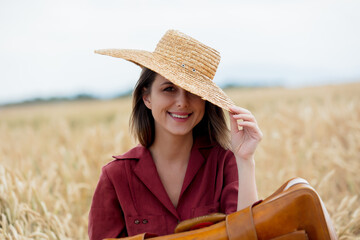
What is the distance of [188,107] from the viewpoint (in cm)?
206

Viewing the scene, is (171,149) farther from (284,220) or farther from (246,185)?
(284,220)

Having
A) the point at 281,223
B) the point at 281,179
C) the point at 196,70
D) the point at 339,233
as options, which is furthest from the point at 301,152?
the point at 281,223

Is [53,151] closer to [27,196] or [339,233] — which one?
[27,196]

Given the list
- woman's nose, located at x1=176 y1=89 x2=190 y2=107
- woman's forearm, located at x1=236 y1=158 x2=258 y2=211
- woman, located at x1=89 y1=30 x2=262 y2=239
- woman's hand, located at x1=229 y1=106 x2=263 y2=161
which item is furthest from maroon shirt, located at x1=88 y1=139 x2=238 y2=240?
woman's nose, located at x1=176 y1=89 x2=190 y2=107

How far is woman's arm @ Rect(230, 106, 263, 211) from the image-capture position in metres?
2.00

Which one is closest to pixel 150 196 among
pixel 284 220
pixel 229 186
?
pixel 229 186

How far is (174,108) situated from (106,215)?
2.10 ft

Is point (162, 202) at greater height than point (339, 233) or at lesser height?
greater

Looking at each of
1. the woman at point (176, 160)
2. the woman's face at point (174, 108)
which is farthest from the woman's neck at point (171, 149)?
the woman's face at point (174, 108)

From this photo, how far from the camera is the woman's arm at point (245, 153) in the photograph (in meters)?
2.00

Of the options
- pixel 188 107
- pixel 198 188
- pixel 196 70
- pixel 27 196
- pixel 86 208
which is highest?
pixel 196 70

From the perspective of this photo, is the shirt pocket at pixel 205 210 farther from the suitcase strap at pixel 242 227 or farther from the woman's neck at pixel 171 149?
the suitcase strap at pixel 242 227

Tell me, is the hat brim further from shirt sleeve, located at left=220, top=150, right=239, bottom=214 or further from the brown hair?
shirt sleeve, located at left=220, top=150, right=239, bottom=214

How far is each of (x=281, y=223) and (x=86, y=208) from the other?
2.07 meters
